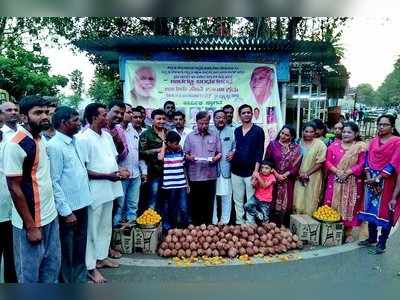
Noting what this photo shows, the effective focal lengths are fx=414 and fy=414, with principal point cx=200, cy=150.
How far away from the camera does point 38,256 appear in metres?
2.59

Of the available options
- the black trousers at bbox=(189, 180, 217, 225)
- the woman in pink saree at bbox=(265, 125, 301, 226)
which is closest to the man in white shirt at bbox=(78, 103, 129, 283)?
the black trousers at bbox=(189, 180, 217, 225)

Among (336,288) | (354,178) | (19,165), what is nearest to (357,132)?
(354,178)

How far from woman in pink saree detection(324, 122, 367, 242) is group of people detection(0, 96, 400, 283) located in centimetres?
1

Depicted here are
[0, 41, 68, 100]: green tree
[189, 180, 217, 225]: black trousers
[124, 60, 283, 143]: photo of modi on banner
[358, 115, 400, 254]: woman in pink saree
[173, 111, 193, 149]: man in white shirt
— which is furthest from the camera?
[0, 41, 68, 100]: green tree

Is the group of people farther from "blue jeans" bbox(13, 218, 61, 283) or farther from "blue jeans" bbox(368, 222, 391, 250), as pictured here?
"blue jeans" bbox(13, 218, 61, 283)

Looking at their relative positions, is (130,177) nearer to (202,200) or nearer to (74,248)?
(202,200)

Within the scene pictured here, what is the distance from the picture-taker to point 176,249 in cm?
464

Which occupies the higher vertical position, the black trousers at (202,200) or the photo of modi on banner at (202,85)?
the photo of modi on banner at (202,85)

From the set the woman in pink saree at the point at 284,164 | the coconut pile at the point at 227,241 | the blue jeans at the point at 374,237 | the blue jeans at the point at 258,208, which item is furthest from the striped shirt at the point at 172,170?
the blue jeans at the point at 374,237

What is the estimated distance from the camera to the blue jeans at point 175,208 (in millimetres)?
5219

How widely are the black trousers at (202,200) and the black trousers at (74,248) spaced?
2182 mm

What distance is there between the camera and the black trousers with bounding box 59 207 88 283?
3.19 m

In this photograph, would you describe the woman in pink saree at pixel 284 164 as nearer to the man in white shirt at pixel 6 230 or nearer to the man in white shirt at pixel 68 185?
the man in white shirt at pixel 68 185

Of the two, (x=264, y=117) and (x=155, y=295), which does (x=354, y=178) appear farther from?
(x=155, y=295)
